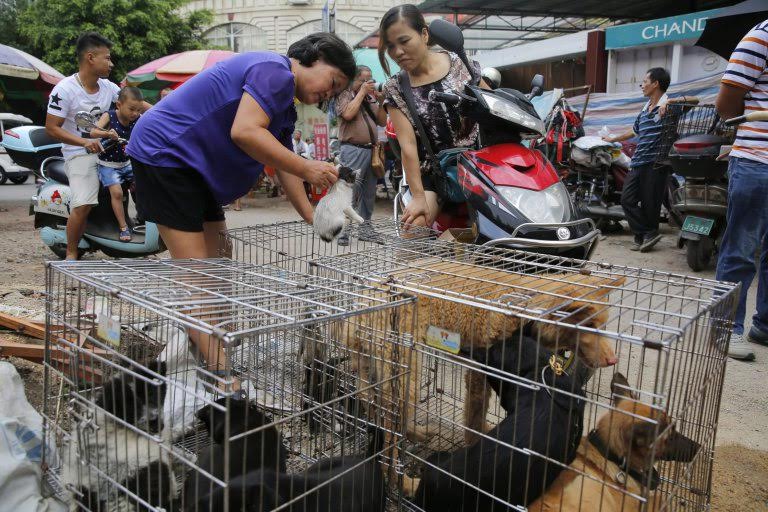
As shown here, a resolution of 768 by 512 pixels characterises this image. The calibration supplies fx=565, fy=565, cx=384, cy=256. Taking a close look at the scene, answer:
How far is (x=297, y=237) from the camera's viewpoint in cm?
308

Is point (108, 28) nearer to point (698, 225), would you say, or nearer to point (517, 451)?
point (698, 225)

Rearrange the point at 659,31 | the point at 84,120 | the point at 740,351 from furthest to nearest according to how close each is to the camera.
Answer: the point at 659,31 → the point at 84,120 → the point at 740,351

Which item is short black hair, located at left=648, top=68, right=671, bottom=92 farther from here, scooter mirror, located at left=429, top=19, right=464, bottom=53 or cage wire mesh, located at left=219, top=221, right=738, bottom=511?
cage wire mesh, located at left=219, top=221, right=738, bottom=511

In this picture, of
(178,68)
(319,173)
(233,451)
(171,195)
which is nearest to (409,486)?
(233,451)

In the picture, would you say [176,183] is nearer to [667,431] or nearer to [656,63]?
[667,431]

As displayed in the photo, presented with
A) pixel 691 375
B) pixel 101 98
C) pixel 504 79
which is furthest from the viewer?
pixel 504 79

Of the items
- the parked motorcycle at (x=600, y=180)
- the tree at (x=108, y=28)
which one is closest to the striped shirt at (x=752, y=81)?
the parked motorcycle at (x=600, y=180)

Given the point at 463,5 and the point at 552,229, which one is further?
the point at 463,5

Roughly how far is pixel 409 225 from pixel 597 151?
5.18 m

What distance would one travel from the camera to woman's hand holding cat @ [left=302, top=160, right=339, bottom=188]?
215 centimetres

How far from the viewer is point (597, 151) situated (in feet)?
23.5

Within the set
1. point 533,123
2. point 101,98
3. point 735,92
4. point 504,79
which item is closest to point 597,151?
point 735,92

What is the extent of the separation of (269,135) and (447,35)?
5.02ft

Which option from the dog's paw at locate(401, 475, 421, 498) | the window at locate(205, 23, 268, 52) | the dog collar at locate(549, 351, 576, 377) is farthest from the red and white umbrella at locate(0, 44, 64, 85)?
the window at locate(205, 23, 268, 52)
